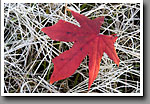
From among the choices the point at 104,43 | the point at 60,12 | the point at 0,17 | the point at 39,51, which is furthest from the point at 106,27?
the point at 0,17

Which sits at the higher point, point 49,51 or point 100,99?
point 49,51

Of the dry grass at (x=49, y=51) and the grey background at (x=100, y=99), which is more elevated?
the dry grass at (x=49, y=51)

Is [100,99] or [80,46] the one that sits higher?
[80,46]

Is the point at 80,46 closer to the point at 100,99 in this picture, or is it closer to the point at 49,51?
the point at 49,51

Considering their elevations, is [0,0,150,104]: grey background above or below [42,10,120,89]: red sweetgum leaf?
below

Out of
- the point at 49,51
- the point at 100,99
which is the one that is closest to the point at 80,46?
the point at 49,51

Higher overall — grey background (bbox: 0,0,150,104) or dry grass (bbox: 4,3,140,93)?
dry grass (bbox: 4,3,140,93)

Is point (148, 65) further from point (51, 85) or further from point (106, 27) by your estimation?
point (51, 85)

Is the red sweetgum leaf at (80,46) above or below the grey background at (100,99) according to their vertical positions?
above
